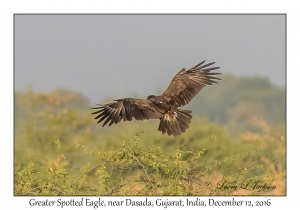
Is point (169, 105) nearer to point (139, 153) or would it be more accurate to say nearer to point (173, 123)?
point (173, 123)

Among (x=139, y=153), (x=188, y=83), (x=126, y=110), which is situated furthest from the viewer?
(x=188, y=83)

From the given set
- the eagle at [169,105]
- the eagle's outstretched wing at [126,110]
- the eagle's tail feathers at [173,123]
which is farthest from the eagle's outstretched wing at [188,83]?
the eagle's outstretched wing at [126,110]

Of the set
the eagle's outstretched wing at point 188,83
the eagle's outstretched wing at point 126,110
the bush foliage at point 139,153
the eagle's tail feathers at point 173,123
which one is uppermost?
the eagle's outstretched wing at point 188,83

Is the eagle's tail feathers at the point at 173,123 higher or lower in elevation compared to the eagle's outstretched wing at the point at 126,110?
lower

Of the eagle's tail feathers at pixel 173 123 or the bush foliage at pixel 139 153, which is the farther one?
the eagle's tail feathers at pixel 173 123

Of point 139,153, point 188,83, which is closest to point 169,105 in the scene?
point 188,83

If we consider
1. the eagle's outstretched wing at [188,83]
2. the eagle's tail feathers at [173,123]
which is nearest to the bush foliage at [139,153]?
the eagle's tail feathers at [173,123]

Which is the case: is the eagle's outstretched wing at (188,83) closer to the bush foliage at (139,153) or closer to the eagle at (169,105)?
the eagle at (169,105)

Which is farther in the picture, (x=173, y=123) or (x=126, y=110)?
(x=173, y=123)
